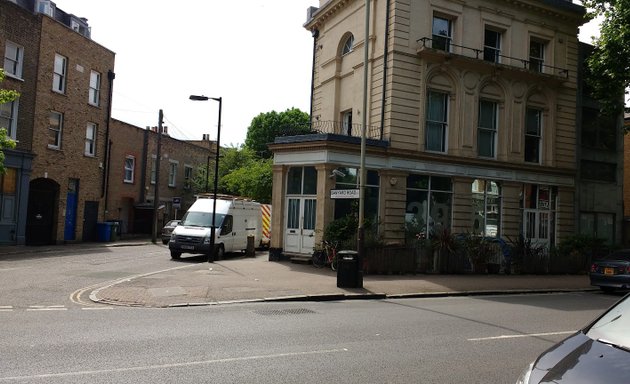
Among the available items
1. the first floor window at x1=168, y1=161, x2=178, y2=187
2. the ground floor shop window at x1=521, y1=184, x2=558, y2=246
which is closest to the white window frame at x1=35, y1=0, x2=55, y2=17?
the first floor window at x1=168, y1=161, x2=178, y2=187

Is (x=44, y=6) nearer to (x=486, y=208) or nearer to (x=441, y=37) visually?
(x=441, y=37)

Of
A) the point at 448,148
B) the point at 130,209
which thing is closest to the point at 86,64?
the point at 130,209

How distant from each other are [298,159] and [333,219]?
281cm

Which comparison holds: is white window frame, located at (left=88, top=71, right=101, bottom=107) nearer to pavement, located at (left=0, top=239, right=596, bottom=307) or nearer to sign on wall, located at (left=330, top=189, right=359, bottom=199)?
pavement, located at (left=0, top=239, right=596, bottom=307)

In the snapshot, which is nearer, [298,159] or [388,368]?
[388,368]

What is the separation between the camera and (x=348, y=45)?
2495 centimetres

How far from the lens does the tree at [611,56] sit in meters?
22.6

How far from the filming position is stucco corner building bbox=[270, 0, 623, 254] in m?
21.3

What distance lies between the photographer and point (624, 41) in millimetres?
22641

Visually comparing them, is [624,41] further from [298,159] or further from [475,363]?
[475,363]

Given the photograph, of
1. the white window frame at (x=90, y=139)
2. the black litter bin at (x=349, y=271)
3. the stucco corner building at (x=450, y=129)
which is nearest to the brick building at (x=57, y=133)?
the white window frame at (x=90, y=139)

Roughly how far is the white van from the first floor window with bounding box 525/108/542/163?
13765mm

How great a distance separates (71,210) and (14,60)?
324 inches

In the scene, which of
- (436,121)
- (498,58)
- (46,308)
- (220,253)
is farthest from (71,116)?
(498,58)
